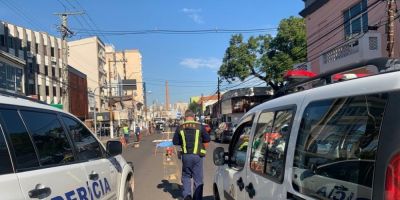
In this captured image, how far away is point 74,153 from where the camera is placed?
15.9 feet

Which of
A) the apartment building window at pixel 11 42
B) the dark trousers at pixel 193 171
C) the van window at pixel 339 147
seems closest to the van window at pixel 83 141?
the van window at pixel 339 147

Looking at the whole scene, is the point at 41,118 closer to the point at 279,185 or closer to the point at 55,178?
the point at 55,178

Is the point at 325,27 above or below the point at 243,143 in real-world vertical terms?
above

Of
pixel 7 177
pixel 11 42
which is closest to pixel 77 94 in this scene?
pixel 11 42

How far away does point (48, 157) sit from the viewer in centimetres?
413

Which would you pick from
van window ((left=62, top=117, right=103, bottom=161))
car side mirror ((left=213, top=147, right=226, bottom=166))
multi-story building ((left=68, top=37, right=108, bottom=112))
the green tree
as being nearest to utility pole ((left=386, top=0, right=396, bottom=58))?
car side mirror ((left=213, top=147, right=226, bottom=166))

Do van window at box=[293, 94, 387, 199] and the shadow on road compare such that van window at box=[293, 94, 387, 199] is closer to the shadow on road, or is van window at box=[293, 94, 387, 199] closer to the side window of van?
the side window of van

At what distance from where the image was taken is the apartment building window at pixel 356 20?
23.9 metres

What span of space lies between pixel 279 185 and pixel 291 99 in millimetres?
654

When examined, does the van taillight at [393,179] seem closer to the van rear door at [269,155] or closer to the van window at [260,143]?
the van rear door at [269,155]

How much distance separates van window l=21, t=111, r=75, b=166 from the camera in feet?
A: 13.2

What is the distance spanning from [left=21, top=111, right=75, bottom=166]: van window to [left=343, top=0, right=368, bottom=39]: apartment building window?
67.5 feet

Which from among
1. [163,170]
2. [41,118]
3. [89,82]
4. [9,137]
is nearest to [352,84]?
[9,137]

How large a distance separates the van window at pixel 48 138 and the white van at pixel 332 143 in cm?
170
